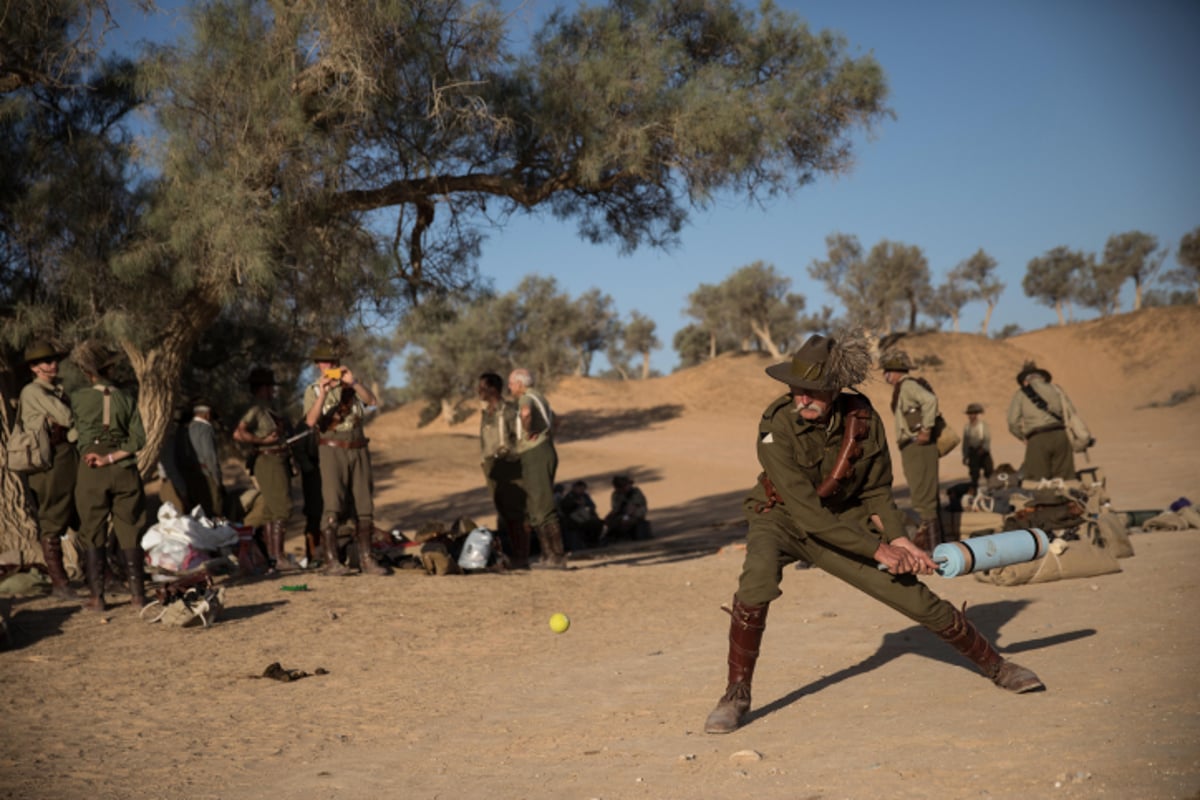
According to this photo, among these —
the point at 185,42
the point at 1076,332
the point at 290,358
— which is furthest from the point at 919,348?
the point at 185,42

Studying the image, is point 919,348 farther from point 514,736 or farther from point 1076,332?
point 514,736

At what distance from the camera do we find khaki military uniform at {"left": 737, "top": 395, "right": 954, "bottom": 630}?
17.0ft

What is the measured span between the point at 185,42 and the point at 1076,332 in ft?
152

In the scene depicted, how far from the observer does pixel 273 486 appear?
10859 millimetres

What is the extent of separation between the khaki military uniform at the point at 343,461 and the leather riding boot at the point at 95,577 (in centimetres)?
205

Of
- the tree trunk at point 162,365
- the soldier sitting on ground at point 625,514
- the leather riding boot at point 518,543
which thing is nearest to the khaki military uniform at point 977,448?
the soldier sitting on ground at point 625,514

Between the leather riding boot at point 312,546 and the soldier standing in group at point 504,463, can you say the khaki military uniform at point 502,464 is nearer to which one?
the soldier standing in group at point 504,463

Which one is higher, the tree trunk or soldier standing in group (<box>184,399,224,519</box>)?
the tree trunk

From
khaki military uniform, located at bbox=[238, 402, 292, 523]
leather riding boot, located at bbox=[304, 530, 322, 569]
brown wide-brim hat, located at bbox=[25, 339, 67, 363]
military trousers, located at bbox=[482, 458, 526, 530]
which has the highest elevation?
brown wide-brim hat, located at bbox=[25, 339, 67, 363]

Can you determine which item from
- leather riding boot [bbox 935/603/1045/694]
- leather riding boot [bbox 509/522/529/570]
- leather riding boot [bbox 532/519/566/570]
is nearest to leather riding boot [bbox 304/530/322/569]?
leather riding boot [bbox 509/522/529/570]

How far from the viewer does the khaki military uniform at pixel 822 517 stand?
5.18 m

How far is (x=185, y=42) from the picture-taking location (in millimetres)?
11336

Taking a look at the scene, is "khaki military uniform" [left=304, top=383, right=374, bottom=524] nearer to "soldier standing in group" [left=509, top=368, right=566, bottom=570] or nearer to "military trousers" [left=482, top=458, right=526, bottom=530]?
"soldier standing in group" [left=509, top=368, right=566, bottom=570]

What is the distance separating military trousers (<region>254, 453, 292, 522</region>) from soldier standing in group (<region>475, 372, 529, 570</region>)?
208cm
